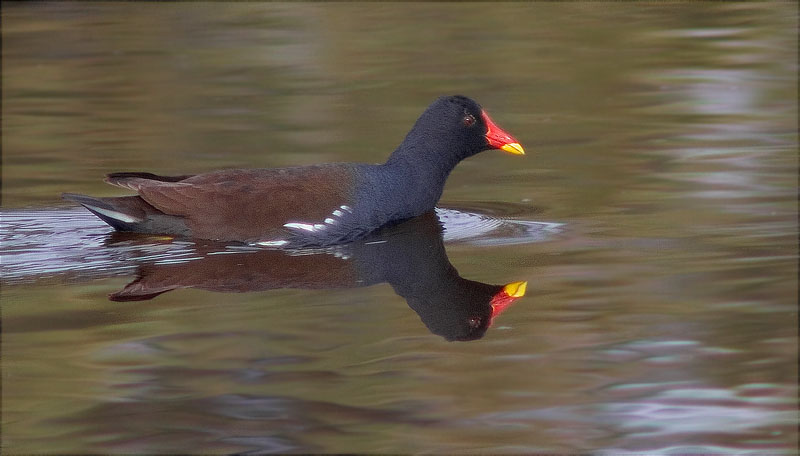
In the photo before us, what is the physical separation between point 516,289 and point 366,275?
31.3 inches

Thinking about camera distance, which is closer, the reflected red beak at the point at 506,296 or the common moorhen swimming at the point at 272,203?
the reflected red beak at the point at 506,296

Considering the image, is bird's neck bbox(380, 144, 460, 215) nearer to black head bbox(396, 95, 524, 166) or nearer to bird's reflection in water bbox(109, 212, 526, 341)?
black head bbox(396, 95, 524, 166)

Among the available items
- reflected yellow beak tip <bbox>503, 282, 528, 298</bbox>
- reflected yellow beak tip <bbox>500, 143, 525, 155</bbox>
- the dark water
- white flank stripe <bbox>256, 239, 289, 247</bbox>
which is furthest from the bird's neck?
reflected yellow beak tip <bbox>503, 282, 528, 298</bbox>

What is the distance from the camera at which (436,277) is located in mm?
6430

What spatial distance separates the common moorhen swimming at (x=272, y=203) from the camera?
7.00 meters

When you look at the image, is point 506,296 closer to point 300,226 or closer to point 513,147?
point 300,226

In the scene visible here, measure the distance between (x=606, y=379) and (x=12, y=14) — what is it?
13869mm

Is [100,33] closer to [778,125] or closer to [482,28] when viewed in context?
[482,28]

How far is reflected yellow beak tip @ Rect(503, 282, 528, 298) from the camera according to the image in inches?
240

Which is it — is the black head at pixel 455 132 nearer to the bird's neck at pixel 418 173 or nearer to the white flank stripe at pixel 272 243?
the bird's neck at pixel 418 173

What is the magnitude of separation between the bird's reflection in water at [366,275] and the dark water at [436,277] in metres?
0.02

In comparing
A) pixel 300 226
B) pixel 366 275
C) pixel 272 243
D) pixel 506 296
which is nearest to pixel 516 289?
pixel 506 296

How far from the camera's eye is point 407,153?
24.7 ft

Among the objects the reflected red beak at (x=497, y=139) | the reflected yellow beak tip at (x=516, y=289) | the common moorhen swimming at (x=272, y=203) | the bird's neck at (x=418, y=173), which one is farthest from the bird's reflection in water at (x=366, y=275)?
the reflected red beak at (x=497, y=139)
